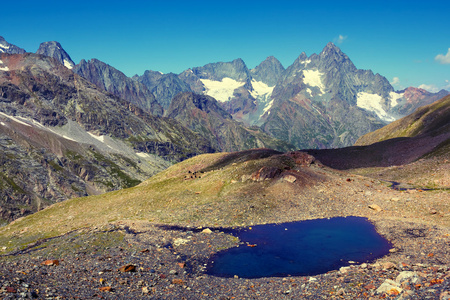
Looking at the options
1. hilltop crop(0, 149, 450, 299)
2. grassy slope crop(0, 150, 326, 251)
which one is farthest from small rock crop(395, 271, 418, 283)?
grassy slope crop(0, 150, 326, 251)

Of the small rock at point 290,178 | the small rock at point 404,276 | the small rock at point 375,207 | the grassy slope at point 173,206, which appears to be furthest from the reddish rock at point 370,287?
the small rock at point 290,178

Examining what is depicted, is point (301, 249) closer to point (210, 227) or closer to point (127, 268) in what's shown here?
point (210, 227)

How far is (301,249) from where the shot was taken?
4619 centimetres

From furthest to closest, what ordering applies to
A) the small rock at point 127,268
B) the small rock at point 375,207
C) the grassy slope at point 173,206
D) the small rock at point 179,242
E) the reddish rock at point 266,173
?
the reddish rock at point 266,173
the grassy slope at point 173,206
the small rock at point 375,207
the small rock at point 179,242
the small rock at point 127,268

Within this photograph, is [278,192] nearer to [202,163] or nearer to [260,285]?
[260,285]

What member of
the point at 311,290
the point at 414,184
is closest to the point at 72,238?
the point at 311,290

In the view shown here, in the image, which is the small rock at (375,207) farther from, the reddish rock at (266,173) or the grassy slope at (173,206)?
the reddish rock at (266,173)

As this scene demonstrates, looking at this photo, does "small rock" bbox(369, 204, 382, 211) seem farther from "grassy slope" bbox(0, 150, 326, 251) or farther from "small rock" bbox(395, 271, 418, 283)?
"small rock" bbox(395, 271, 418, 283)

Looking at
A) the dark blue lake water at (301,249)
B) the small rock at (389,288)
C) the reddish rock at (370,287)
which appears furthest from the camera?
the dark blue lake water at (301,249)

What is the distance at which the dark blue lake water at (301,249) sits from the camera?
128 ft

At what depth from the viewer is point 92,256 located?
129 feet

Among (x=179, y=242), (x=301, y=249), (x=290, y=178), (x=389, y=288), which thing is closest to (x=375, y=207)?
(x=290, y=178)

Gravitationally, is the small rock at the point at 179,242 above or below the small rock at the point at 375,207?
below

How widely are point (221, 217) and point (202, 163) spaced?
5662 cm
